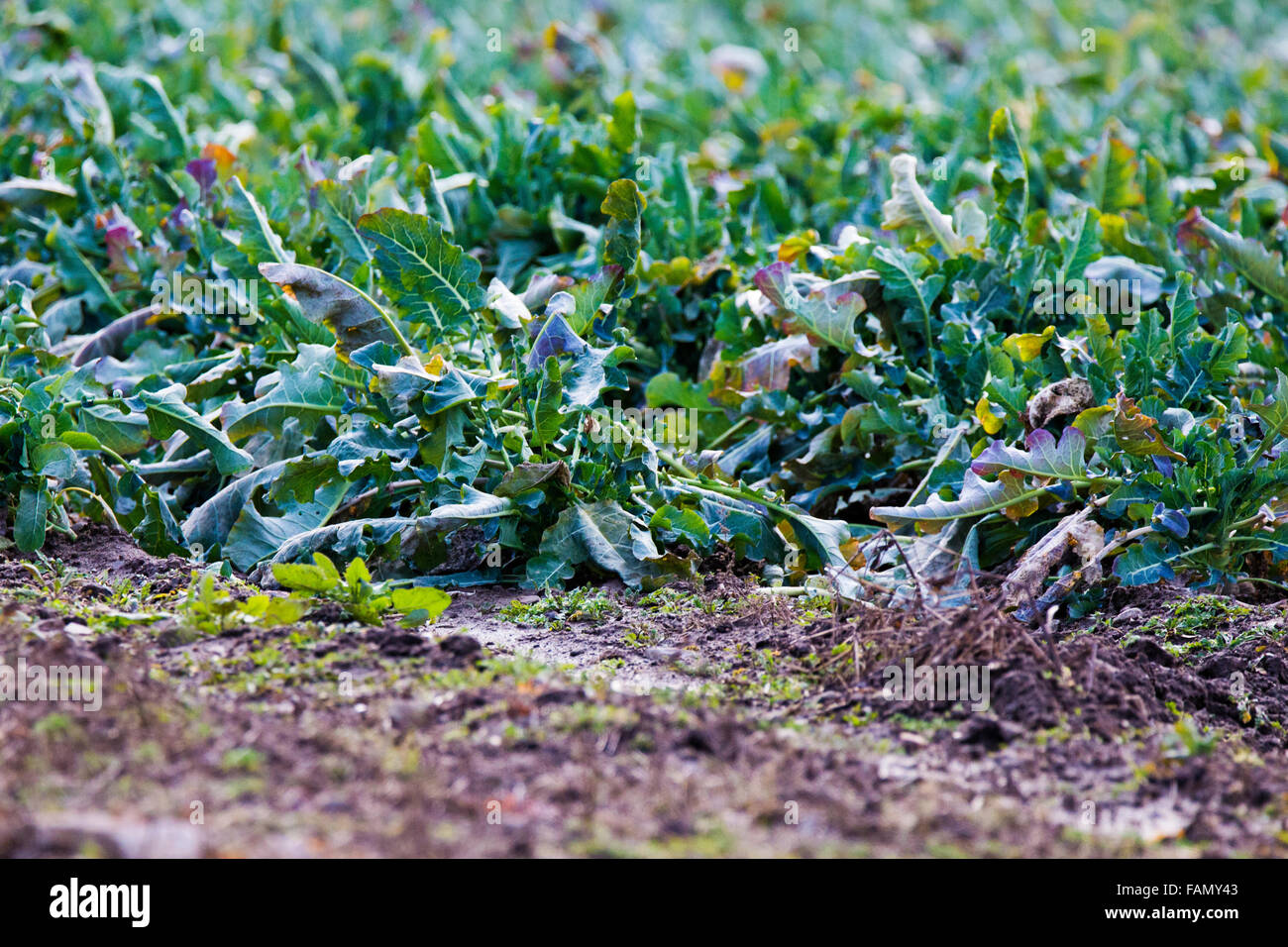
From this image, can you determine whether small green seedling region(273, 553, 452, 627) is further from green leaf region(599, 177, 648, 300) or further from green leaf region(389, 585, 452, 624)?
green leaf region(599, 177, 648, 300)

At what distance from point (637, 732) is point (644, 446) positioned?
4.27 ft

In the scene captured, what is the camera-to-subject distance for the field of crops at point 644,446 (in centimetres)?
311

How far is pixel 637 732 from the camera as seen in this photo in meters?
2.79

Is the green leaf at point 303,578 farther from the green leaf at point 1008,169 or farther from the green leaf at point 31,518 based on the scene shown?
the green leaf at point 1008,169

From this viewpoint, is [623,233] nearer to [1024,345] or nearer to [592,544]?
[592,544]

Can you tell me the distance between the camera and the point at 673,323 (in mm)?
5359

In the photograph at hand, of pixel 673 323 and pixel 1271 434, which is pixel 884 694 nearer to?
pixel 1271 434

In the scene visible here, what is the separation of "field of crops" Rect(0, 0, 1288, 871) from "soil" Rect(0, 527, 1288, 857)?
0.02 metres

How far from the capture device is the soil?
2355mm

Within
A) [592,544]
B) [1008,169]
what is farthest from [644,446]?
[1008,169]

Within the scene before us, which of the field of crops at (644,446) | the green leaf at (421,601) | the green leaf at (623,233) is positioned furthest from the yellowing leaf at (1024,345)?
the green leaf at (421,601)

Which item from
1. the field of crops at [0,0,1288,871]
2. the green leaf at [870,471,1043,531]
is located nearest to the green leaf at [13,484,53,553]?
the field of crops at [0,0,1288,871]

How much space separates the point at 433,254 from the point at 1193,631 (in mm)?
2481

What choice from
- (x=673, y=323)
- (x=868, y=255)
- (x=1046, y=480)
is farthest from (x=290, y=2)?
(x=1046, y=480)
